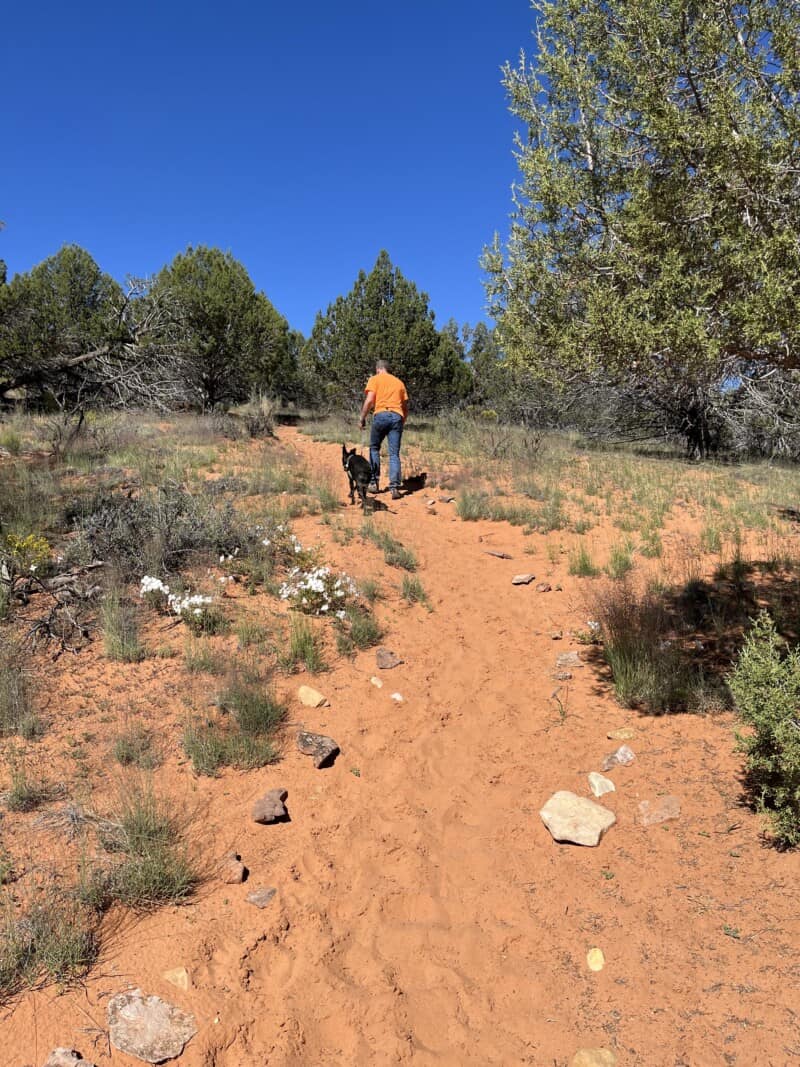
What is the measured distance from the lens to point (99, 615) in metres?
4.90

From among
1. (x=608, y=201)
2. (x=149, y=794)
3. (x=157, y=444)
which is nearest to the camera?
(x=149, y=794)

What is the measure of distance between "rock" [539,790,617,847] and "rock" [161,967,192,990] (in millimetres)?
1885

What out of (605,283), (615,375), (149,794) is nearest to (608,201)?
(605,283)

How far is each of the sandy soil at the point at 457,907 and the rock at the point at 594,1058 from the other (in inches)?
1.1

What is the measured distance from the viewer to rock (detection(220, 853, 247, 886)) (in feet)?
9.25

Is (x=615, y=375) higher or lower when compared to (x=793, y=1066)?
higher

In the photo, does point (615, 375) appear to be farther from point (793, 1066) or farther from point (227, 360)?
point (227, 360)

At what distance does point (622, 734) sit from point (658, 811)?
75 centimetres

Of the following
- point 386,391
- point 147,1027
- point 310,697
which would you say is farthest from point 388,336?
point 147,1027

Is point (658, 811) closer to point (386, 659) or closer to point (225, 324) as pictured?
point (386, 659)

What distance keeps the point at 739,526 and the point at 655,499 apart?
1.48 metres

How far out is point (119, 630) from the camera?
4656 millimetres

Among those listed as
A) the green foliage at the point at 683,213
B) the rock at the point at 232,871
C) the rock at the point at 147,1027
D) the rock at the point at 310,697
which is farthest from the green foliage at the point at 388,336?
the rock at the point at 147,1027

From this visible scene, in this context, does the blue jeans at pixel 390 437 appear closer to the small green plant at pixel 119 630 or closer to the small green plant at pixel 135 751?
the small green plant at pixel 119 630
